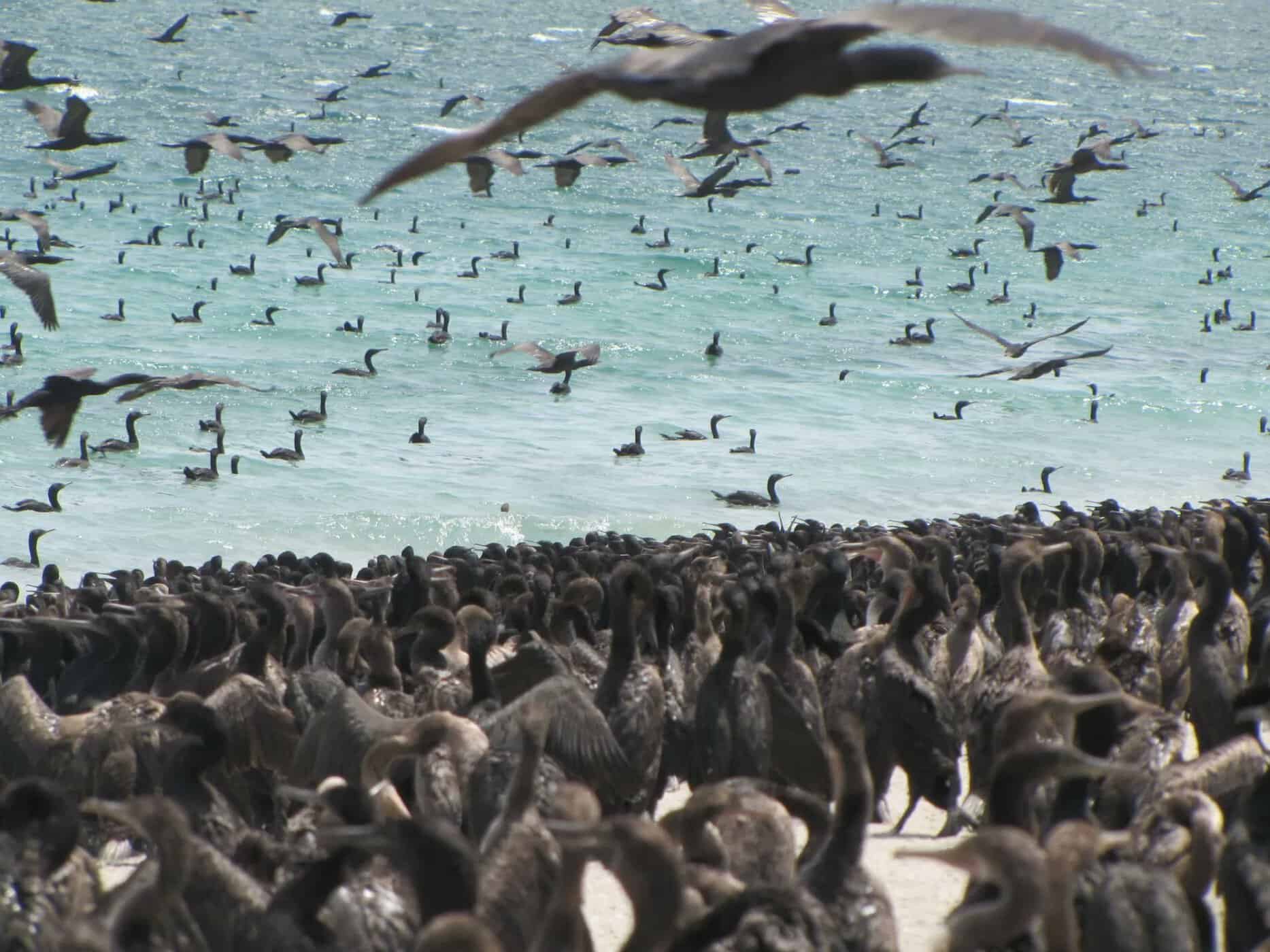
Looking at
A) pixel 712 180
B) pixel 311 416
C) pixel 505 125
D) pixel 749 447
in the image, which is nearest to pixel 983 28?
pixel 505 125

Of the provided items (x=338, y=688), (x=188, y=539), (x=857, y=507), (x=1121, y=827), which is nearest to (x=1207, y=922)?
(x=1121, y=827)

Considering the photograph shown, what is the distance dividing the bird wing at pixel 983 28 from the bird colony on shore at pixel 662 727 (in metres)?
0.02

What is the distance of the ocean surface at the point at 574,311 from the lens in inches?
1073

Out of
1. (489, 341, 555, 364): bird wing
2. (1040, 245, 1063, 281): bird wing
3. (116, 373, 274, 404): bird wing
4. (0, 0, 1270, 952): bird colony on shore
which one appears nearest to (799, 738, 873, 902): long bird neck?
(0, 0, 1270, 952): bird colony on shore

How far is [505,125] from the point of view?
5434 mm

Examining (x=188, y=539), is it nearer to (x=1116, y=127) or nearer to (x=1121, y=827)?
(x=1121, y=827)

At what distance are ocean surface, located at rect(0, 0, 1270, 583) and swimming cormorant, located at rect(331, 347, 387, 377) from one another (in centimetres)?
44

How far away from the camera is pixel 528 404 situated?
1351 inches

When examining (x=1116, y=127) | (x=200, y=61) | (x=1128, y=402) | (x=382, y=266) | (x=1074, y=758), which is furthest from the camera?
(x=1116, y=127)

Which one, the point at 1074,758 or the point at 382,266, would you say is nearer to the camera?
the point at 1074,758

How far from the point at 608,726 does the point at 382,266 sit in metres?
40.1

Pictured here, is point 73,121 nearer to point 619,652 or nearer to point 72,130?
point 72,130

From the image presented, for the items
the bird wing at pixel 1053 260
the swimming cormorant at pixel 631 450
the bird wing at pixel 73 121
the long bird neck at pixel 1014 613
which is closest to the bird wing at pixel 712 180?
the swimming cormorant at pixel 631 450

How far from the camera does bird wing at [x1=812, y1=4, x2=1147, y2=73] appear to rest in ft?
16.9
